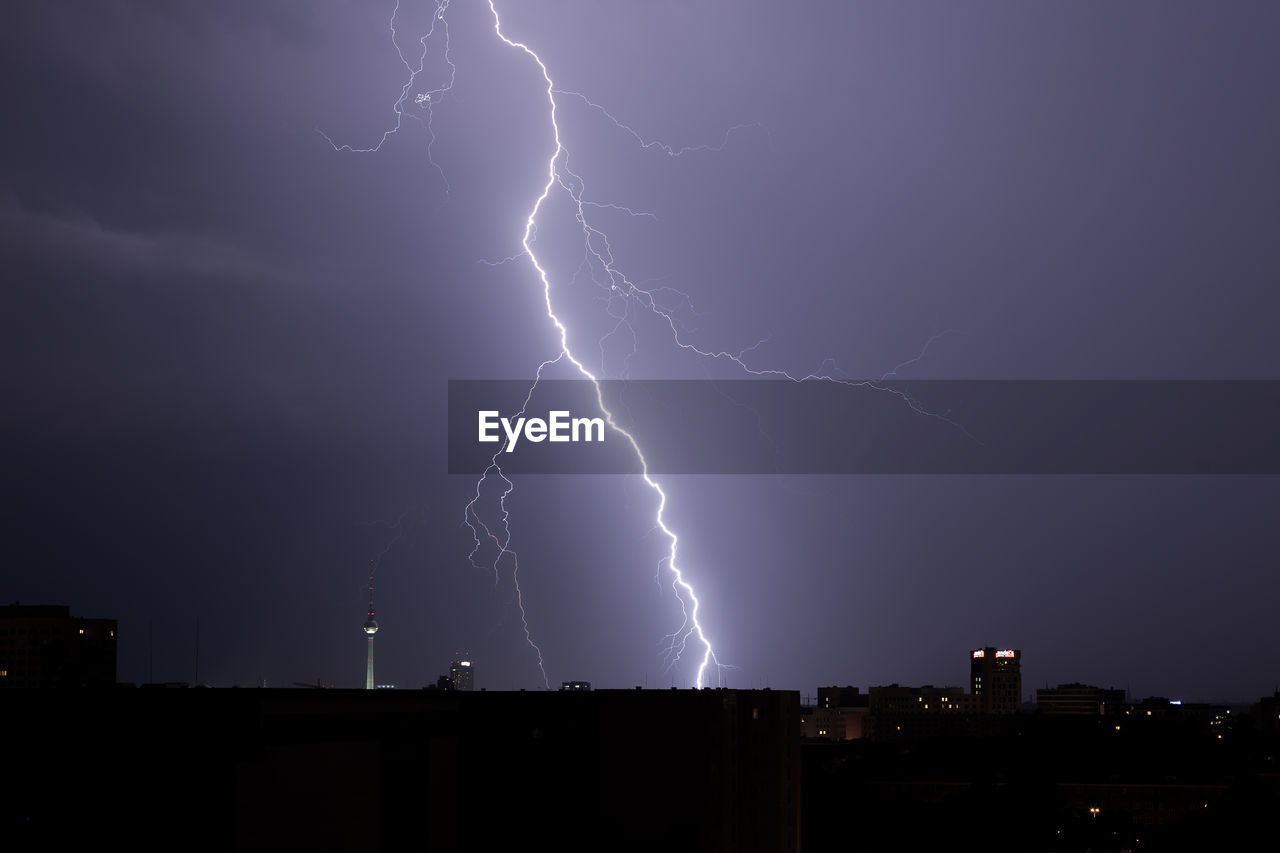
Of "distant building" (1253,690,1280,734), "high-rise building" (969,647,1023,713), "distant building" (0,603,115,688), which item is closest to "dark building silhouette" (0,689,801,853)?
"distant building" (0,603,115,688)

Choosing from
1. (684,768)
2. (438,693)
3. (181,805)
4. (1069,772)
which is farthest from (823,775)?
(181,805)

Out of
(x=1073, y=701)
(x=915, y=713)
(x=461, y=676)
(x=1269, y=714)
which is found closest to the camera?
(x=461, y=676)

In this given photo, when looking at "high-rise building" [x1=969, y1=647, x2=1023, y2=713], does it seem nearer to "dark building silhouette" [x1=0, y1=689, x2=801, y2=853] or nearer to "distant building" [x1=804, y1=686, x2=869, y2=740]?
"distant building" [x1=804, y1=686, x2=869, y2=740]

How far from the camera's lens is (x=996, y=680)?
10244 cm

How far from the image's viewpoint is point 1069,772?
48.1 metres

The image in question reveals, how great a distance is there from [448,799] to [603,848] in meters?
3.29

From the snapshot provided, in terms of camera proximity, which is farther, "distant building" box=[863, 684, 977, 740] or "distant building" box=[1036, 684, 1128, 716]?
"distant building" box=[1036, 684, 1128, 716]

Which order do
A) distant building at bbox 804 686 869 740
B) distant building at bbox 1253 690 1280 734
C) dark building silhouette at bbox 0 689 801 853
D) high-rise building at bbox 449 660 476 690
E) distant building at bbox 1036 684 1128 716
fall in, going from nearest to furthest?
dark building silhouette at bbox 0 689 801 853 < high-rise building at bbox 449 660 476 690 < distant building at bbox 1253 690 1280 734 < distant building at bbox 804 686 869 740 < distant building at bbox 1036 684 1128 716

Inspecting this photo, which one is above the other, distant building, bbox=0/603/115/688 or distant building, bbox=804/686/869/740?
distant building, bbox=0/603/115/688

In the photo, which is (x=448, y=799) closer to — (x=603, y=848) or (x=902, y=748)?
(x=603, y=848)

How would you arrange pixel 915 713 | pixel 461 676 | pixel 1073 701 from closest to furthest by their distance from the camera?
pixel 461 676
pixel 915 713
pixel 1073 701

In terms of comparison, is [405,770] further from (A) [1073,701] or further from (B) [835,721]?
(A) [1073,701]

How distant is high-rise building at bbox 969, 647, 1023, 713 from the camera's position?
10125 cm

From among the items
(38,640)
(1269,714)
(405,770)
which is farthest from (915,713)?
(405,770)
